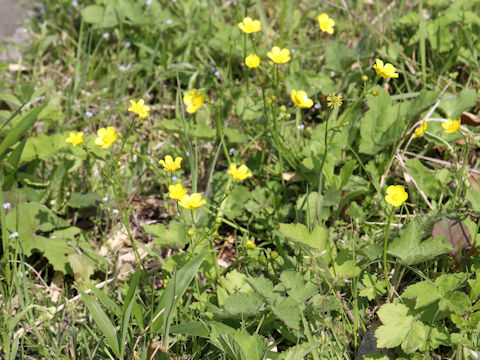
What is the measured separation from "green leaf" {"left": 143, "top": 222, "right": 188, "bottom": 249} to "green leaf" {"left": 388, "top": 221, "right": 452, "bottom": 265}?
79 cm

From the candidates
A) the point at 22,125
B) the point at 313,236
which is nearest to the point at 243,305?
the point at 313,236

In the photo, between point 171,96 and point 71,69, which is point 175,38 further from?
point 71,69

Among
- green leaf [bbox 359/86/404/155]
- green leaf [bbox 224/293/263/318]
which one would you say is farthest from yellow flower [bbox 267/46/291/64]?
green leaf [bbox 224/293/263/318]

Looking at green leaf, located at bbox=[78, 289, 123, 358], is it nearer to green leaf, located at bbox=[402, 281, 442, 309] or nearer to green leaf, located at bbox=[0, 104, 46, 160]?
green leaf, located at bbox=[0, 104, 46, 160]

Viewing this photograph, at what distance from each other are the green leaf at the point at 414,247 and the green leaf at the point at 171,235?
791 millimetres

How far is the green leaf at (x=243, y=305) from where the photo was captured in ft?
6.14

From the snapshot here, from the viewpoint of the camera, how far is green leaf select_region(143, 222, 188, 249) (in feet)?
6.98

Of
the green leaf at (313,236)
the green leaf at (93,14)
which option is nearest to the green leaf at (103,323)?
the green leaf at (313,236)

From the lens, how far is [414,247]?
194 cm

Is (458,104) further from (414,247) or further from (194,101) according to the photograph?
(194,101)

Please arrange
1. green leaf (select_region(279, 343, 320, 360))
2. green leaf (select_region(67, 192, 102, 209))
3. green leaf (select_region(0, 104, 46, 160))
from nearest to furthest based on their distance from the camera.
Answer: green leaf (select_region(279, 343, 320, 360)) → green leaf (select_region(0, 104, 46, 160)) → green leaf (select_region(67, 192, 102, 209))

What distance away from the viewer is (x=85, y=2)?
3783 mm

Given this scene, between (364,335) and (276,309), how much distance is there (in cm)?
37

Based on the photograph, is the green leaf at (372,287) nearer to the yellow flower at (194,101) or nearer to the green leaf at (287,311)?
the green leaf at (287,311)
